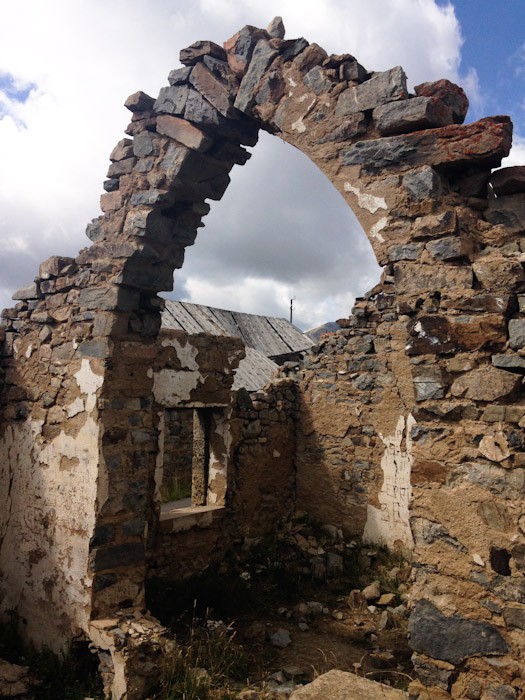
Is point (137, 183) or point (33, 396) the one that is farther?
point (33, 396)

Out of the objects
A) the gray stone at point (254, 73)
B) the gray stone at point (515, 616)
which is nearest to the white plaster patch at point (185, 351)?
the gray stone at point (254, 73)

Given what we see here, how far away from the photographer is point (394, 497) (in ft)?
21.1

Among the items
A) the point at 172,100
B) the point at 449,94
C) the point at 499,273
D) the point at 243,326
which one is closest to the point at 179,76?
the point at 172,100

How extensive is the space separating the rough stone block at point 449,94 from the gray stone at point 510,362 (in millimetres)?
1321

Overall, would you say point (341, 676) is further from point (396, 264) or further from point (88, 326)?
point (88, 326)

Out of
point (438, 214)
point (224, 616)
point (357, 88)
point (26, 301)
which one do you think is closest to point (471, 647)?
point (438, 214)

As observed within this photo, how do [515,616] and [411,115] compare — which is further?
[411,115]

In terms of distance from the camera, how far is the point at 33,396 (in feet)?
14.9

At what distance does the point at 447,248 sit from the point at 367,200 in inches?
20.9

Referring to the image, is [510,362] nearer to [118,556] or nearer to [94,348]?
[94,348]

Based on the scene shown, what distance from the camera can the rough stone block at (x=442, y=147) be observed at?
249cm

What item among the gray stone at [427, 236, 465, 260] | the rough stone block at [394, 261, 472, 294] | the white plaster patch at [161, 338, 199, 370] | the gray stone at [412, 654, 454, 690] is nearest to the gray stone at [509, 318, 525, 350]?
the rough stone block at [394, 261, 472, 294]

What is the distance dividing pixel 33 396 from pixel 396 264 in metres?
3.28

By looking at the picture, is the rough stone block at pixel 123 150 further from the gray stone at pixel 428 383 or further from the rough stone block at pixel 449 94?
the gray stone at pixel 428 383
